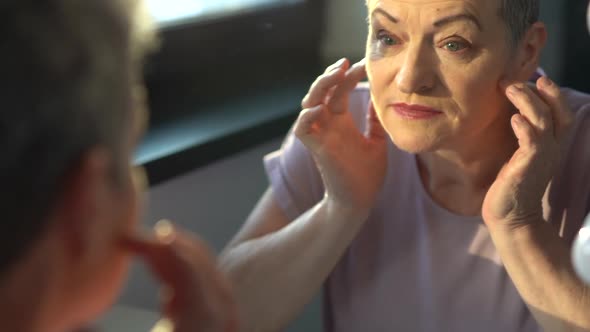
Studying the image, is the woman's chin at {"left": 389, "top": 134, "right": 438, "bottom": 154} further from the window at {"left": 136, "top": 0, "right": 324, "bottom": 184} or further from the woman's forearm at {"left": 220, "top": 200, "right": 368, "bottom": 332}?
the window at {"left": 136, "top": 0, "right": 324, "bottom": 184}

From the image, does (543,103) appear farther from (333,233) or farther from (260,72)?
(260,72)

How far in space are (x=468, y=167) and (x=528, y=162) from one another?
0.16 meters

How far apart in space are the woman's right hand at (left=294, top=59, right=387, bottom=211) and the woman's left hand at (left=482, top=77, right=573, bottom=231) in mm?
204

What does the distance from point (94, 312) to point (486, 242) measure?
0.81 m

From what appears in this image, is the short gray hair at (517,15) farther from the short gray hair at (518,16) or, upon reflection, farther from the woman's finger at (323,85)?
the woman's finger at (323,85)

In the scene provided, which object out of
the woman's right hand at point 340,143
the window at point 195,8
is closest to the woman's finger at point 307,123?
the woman's right hand at point 340,143

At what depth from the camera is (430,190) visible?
1318mm

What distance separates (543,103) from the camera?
→ 1136 mm

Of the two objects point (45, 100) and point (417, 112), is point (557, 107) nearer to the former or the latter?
point (417, 112)

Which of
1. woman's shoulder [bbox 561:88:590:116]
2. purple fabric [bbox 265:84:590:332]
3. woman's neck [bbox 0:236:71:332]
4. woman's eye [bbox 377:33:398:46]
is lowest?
purple fabric [bbox 265:84:590:332]

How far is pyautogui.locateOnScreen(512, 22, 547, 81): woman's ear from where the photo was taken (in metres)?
1.17

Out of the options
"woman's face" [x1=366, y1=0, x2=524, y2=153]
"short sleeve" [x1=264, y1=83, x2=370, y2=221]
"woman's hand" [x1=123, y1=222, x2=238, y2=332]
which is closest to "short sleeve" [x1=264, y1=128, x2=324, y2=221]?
Result: "short sleeve" [x1=264, y1=83, x2=370, y2=221]

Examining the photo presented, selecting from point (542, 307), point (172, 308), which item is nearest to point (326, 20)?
point (542, 307)

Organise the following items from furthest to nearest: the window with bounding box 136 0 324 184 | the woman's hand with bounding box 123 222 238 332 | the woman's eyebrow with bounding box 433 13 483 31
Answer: the window with bounding box 136 0 324 184, the woman's eyebrow with bounding box 433 13 483 31, the woman's hand with bounding box 123 222 238 332
